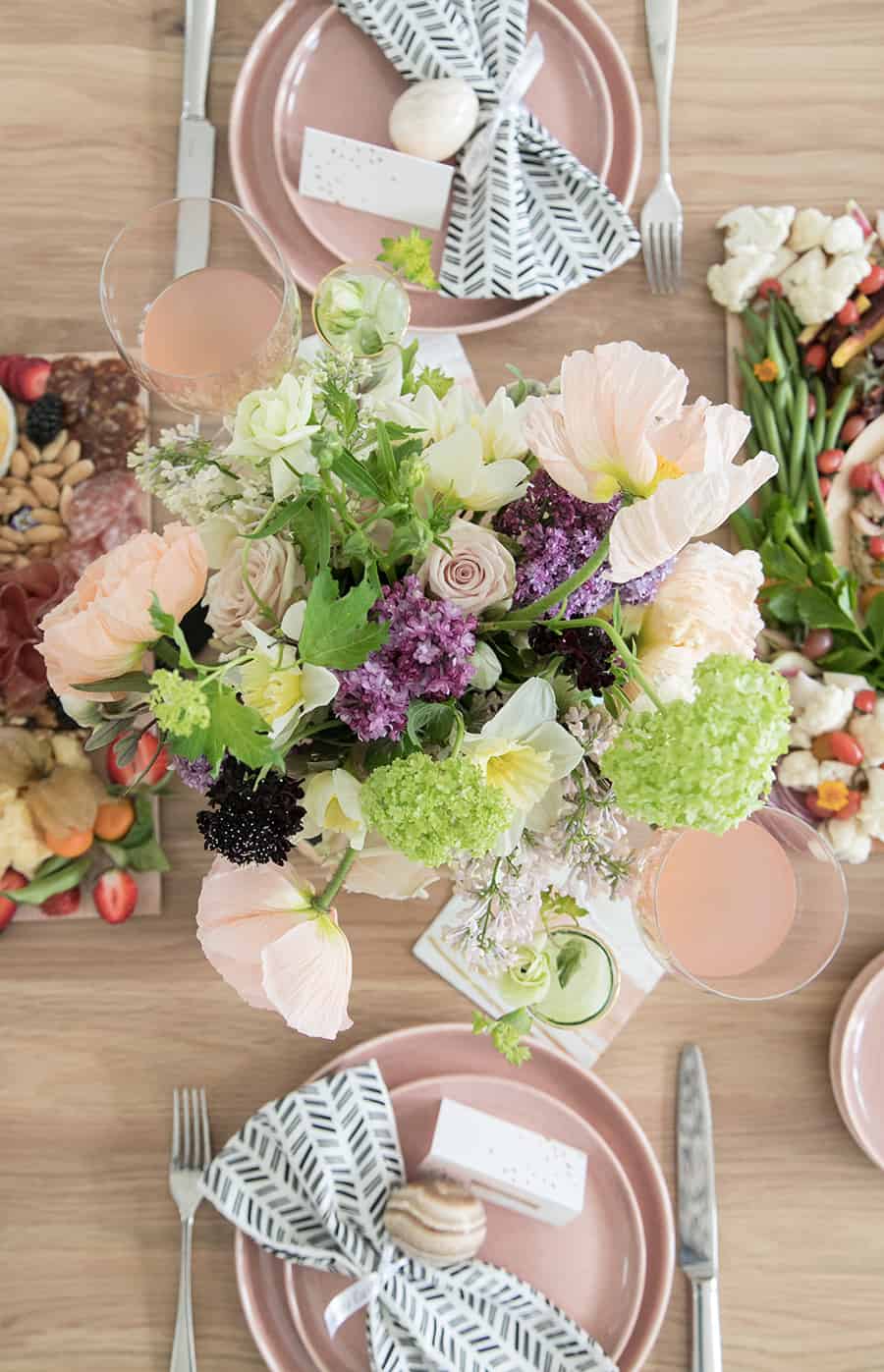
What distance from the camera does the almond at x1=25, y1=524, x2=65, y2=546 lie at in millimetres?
969

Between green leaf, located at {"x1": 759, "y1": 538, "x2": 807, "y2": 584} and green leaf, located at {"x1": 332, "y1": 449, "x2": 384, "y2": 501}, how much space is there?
1.78 ft

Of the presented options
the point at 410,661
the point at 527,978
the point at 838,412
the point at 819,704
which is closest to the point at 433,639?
the point at 410,661

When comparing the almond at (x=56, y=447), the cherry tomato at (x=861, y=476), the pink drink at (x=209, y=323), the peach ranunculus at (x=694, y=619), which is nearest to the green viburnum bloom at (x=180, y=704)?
the peach ranunculus at (x=694, y=619)

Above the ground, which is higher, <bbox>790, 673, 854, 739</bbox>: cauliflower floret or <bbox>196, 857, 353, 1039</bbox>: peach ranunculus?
<bbox>196, 857, 353, 1039</bbox>: peach ranunculus

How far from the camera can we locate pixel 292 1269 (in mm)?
905

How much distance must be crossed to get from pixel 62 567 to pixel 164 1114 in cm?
52

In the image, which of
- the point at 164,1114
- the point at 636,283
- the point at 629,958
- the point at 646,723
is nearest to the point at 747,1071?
the point at 629,958

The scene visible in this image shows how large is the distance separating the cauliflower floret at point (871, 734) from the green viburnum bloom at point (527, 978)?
404mm

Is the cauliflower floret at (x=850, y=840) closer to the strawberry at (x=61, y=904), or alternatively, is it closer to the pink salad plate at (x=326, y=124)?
the pink salad plate at (x=326, y=124)

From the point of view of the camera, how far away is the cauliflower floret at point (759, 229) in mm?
986

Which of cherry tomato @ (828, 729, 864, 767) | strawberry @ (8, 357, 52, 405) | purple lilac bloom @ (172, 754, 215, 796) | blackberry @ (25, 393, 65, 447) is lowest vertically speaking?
cherry tomato @ (828, 729, 864, 767)

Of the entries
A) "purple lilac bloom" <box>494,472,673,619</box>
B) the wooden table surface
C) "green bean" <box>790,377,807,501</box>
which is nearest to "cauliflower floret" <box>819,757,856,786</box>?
the wooden table surface

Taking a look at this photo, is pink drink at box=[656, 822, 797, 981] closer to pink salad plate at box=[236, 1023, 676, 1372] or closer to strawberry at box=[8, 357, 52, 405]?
pink salad plate at box=[236, 1023, 676, 1372]

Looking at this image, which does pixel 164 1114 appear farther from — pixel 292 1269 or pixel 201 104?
pixel 201 104
